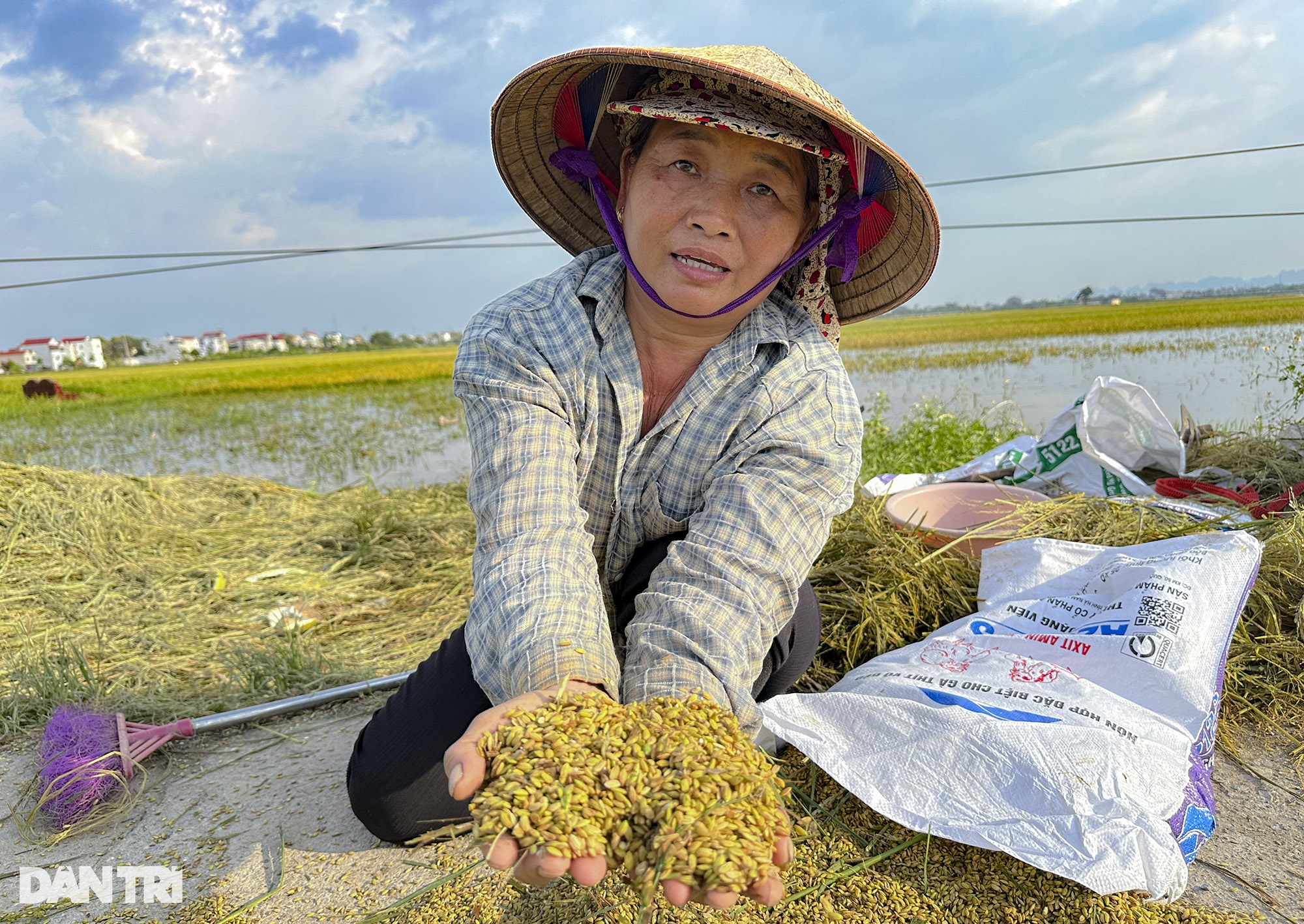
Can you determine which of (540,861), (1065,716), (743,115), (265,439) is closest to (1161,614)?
(1065,716)

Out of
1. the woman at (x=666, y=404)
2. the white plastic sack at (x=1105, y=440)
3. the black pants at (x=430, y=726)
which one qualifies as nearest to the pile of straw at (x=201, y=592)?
the black pants at (x=430, y=726)

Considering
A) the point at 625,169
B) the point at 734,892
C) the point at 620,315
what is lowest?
the point at 734,892

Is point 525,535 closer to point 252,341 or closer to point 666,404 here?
point 666,404

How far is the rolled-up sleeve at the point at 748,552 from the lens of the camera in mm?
1364

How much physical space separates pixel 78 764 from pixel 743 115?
212 cm

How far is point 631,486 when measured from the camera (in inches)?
69.9

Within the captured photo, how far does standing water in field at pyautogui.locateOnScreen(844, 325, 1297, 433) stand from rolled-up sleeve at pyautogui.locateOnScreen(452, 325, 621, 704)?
336 centimetres

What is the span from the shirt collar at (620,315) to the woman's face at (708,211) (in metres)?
0.13

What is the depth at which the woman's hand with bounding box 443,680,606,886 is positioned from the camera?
37.9 inches

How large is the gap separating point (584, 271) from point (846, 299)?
757 mm

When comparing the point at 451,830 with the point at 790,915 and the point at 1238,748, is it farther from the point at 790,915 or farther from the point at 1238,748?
the point at 1238,748

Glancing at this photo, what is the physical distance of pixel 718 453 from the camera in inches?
67.1

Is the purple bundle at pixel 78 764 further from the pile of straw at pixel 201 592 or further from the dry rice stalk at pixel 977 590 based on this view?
the dry rice stalk at pixel 977 590

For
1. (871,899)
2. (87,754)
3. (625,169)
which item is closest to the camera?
(871,899)
